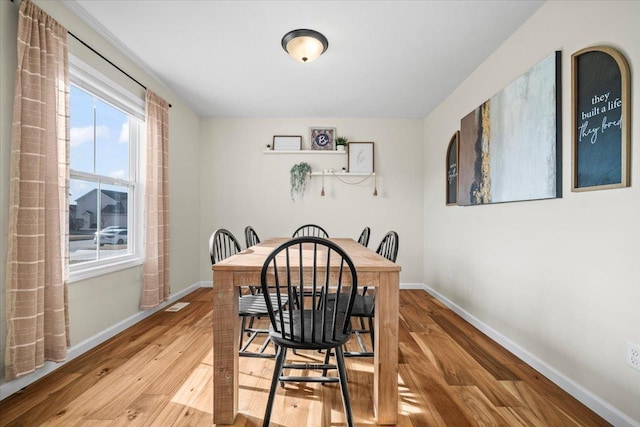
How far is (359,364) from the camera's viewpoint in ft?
7.07

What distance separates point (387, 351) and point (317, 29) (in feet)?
7.44

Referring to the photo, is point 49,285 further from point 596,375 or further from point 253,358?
point 596,375

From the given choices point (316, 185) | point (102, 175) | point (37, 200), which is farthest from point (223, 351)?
point (316, 185)

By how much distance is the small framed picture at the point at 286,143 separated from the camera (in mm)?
4430

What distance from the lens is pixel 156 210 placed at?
305 cm

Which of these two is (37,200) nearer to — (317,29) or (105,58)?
(105,58)

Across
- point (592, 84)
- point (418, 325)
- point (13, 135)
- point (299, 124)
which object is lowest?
point (418, 325)

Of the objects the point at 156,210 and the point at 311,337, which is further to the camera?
the point at 156,210

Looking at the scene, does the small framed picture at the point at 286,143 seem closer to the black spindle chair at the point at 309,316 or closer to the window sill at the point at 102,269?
the window sill at the point at 102,269

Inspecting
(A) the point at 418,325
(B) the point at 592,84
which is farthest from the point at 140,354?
(B) the point at 592,84

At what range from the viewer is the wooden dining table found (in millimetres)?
1521

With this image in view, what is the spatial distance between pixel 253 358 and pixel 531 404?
1.73m

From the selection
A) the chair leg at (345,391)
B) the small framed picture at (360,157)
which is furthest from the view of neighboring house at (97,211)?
the small framed picture at (360,157)

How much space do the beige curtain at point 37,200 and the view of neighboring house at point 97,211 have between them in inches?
15.5
